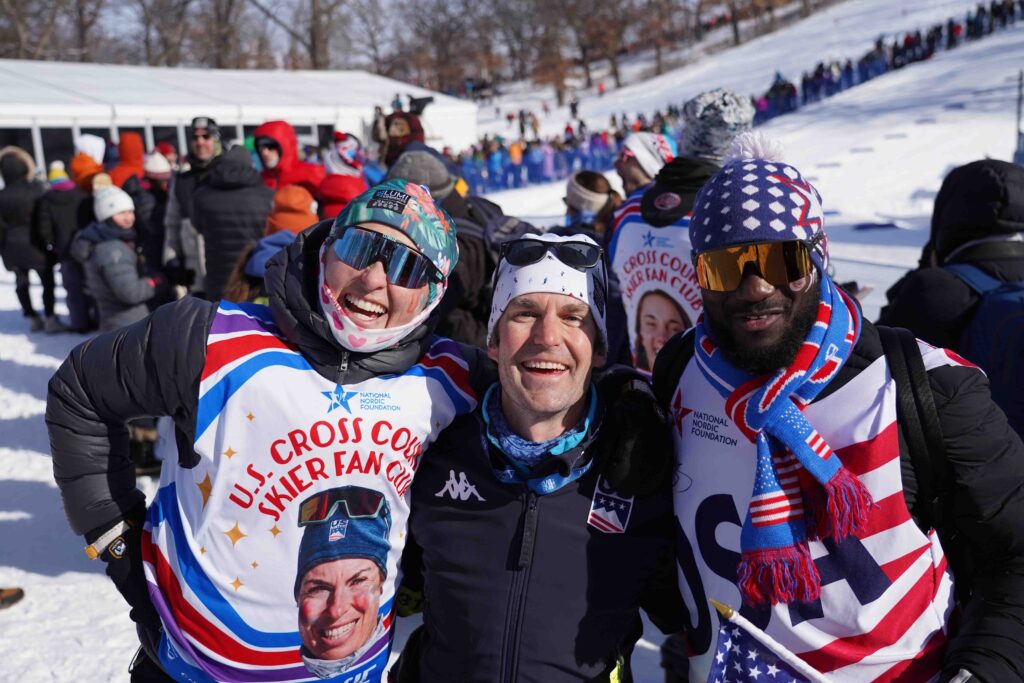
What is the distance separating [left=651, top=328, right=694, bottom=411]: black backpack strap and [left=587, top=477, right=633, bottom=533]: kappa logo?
25 centimetres

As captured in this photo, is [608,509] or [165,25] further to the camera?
[165,25]

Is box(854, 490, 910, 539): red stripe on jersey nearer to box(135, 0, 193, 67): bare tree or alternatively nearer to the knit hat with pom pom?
the knit hat with pom pom

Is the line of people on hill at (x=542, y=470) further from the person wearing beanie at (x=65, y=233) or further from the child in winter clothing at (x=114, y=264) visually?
the person wearing beanie at (x=65, y=233)

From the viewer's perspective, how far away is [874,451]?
163 centimetres

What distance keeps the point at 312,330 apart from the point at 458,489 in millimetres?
510

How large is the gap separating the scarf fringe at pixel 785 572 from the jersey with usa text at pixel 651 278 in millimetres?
1578

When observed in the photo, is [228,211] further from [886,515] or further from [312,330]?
[886,515]

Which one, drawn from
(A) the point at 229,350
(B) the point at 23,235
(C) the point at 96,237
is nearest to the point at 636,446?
(A) the point at 229,350

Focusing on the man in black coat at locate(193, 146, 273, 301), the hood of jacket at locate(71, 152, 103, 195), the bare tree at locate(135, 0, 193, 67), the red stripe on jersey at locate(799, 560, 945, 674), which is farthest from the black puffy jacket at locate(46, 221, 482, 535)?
the bare tree at locate(135, 0, 193, 67)

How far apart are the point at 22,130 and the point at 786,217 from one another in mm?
21431

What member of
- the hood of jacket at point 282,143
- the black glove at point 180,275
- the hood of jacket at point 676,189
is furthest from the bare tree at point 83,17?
the hood of jacket at point 676,189

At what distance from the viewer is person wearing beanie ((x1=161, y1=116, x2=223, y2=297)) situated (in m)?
6.29

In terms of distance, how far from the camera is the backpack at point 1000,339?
2.44 meters

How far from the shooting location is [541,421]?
1.88m
